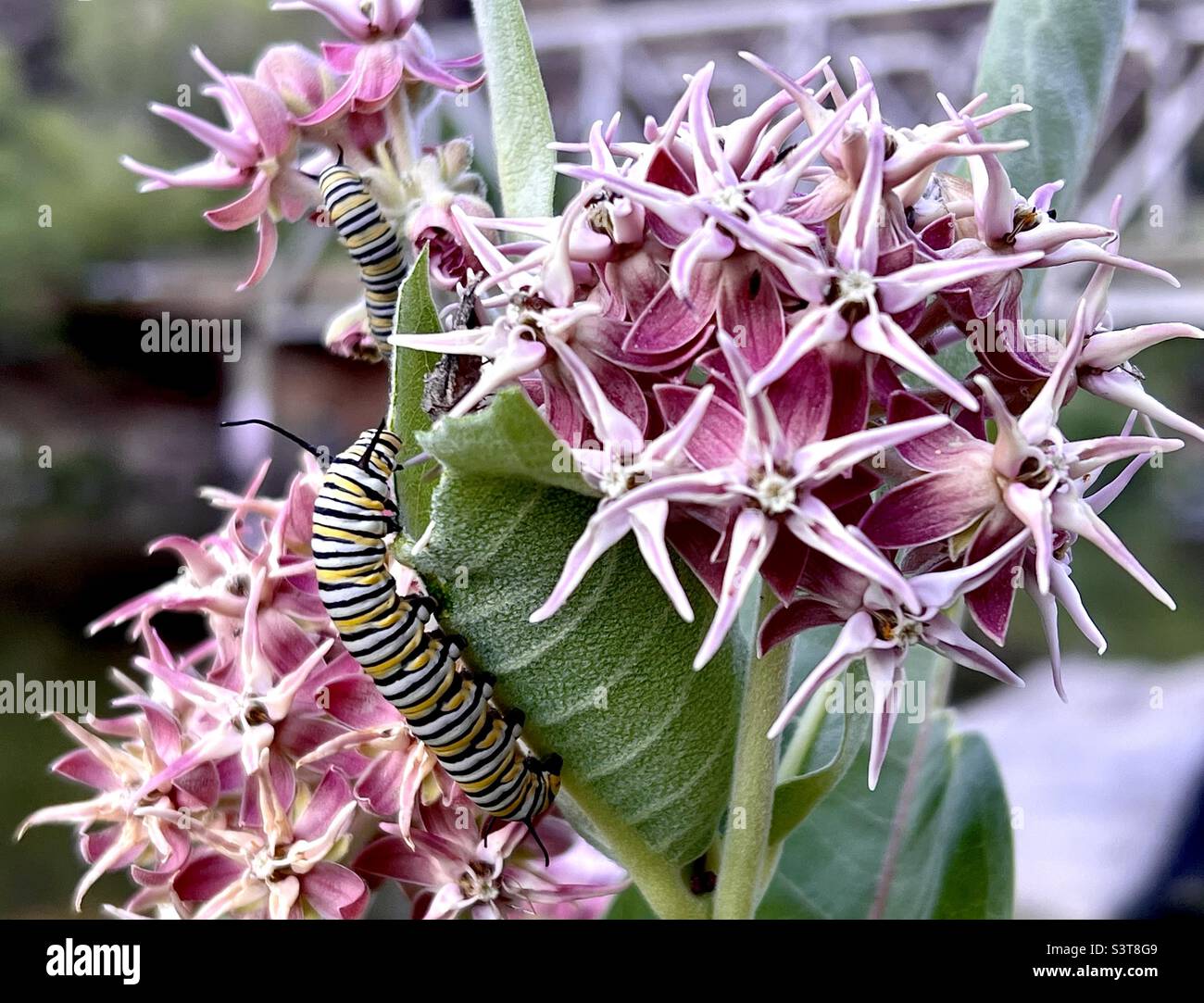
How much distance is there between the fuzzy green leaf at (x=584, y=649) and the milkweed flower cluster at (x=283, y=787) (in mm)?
51

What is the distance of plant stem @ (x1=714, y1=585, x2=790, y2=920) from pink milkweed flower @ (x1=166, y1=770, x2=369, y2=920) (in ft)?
0.53

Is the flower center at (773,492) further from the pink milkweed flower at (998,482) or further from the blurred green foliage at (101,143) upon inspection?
the blurred green foliage at (101,143)

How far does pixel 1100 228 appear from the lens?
41 cm

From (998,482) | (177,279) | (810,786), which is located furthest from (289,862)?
(177,279)

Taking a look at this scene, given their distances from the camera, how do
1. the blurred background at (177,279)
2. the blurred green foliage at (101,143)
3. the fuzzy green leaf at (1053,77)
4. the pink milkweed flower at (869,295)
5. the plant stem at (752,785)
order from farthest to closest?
the blurred green foliage at (101,143)
the blurred background at (177,279)
the fuzzy green leaf at (1053,77)
the plant stem at (752,785)
the pink milkweed flower at (869,295)

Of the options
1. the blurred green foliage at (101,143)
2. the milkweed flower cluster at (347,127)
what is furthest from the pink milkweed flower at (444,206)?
the blurred green foliage at (101,143)

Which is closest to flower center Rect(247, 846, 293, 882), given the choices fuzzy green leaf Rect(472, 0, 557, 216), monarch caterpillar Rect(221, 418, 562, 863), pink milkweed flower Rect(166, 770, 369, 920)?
pink milkweed flower Rect(166, 770, 369, 920)

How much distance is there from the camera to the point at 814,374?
1.22 ft

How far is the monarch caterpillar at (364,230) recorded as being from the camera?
20.9 inches

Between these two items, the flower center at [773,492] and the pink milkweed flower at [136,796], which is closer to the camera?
the flower center at [773,492]

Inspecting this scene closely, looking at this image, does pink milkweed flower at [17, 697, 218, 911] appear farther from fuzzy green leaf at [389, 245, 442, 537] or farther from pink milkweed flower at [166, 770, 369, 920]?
fuzzy green leaf at [389, 245, 442, 537]

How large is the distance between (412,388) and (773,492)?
145mm

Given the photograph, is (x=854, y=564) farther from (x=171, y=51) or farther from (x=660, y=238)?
(x=171, y=51)

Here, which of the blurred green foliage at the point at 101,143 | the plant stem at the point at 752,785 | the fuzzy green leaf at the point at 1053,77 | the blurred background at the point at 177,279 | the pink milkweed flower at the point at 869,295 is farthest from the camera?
the blurred green foliage at the point at 101,143
